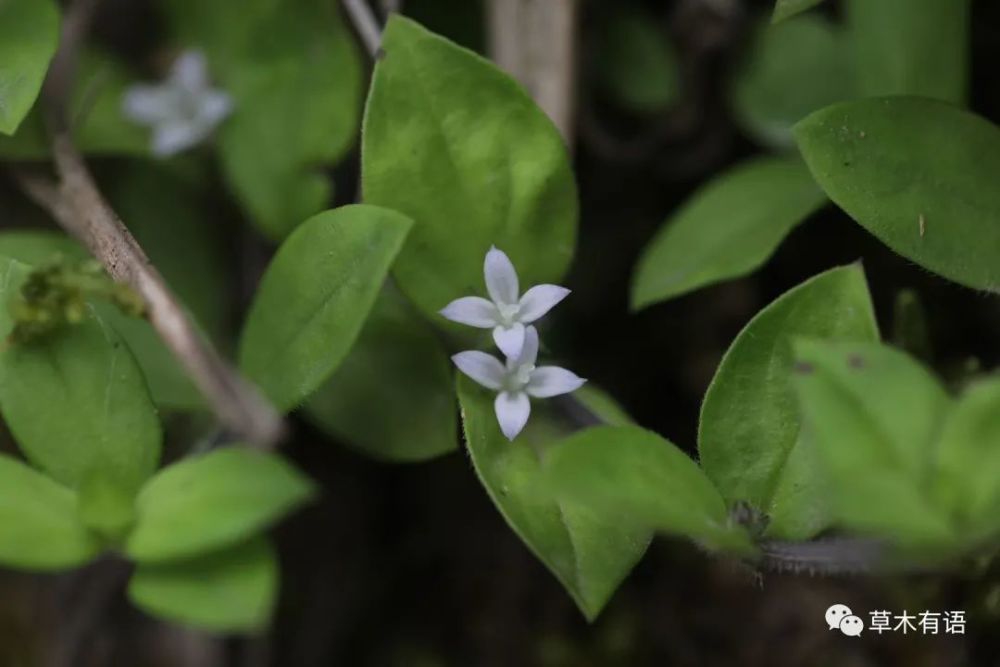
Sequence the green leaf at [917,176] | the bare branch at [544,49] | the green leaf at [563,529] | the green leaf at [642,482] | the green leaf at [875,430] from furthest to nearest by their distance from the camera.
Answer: the bare branch at [544,49] < the green leaf at [917,176] < the green leaf at [563,529] < the green leaf at [642,482] < the green leaf at [875,430]

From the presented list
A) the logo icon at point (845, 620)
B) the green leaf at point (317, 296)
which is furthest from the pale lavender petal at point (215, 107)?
the logo icon at point (845, 620)

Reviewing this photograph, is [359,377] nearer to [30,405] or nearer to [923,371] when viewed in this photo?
[30,405]

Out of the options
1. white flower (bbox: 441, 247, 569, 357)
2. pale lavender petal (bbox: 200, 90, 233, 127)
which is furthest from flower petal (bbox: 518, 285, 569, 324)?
pale lavender petal (bbox: 200, 90, 233, 127)

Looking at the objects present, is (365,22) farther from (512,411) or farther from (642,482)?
(642,482)

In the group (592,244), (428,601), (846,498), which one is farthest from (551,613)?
(846,498)

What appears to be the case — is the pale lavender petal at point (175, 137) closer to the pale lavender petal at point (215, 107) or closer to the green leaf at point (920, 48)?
the pale lavender petal at point (215, 107)

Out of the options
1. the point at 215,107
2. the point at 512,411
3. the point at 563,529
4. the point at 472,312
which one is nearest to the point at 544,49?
the point at 215,107
